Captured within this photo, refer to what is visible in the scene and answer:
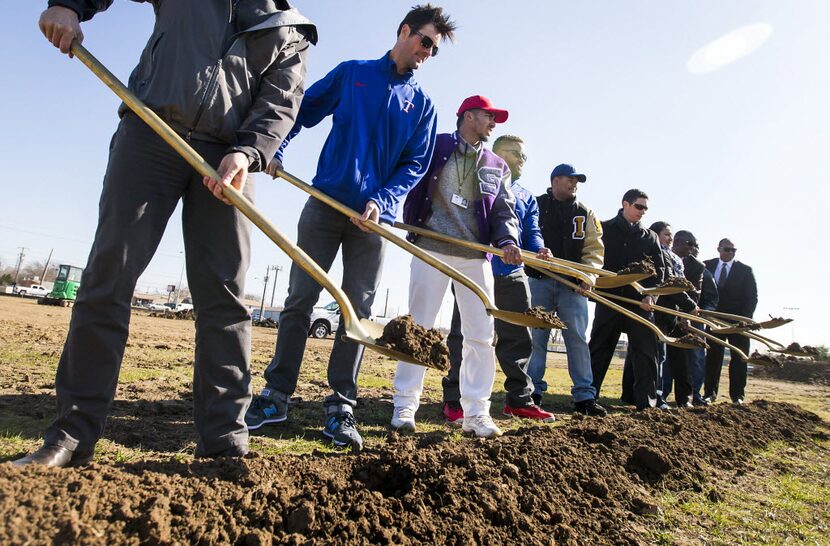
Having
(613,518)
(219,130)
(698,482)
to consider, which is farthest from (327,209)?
(698,482)

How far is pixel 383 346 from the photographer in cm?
211

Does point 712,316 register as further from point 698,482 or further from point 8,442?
point 8,442

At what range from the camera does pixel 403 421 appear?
3.54 metres

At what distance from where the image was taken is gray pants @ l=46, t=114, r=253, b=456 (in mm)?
1894

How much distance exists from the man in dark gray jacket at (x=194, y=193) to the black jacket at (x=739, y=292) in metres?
8.82

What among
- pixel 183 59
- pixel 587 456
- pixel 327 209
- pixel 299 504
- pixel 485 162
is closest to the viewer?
pixel 299 504

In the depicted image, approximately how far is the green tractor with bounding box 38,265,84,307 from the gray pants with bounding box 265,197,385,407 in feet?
98.6

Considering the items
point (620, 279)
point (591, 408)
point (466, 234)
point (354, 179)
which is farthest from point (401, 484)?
point (591, 408)

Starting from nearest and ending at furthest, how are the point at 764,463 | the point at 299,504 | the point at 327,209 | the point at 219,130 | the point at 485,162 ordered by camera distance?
the point at 299,504 < the point at 219,130 < the point at 327,209 < the point at 764,463 < the point at 485,162

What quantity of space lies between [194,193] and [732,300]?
917cm

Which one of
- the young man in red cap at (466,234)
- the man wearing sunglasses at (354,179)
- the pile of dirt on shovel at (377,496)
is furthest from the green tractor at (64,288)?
the pile of dirt on shovel at (377,496)

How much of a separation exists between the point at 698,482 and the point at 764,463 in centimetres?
122

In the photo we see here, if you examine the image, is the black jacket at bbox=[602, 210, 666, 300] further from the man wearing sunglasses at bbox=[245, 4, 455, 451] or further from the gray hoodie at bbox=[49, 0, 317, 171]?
the gray hoodie at bbox=[49, 0, 317, 171]

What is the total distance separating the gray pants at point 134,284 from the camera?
6.21 ft
